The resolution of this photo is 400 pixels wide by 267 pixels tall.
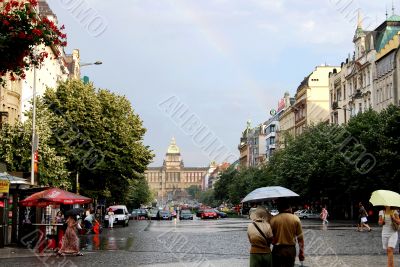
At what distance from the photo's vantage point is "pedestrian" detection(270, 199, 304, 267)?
36.3ft

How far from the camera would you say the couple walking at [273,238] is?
35.7 feet

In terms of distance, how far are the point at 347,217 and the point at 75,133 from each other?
3803 cm

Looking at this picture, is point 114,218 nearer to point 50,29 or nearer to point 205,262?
point 205,262

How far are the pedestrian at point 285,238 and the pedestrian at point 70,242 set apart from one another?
47.8ft

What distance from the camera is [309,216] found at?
8044cm

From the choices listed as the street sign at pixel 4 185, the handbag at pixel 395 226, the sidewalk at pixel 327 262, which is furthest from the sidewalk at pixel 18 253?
the handbag at pixel 395 226

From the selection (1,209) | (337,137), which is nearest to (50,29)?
(1,209)

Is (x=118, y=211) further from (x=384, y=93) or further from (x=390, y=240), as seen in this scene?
(x=390, y=240)

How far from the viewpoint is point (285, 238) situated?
1113 cm

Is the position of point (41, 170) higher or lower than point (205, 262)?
higher

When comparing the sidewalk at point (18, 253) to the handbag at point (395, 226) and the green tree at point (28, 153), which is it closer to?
the green tree at point (28, 153)

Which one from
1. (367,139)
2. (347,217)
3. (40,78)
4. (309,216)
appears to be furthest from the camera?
(309,216)

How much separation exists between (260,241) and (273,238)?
319mm

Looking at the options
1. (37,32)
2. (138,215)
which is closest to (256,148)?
(138,215)
